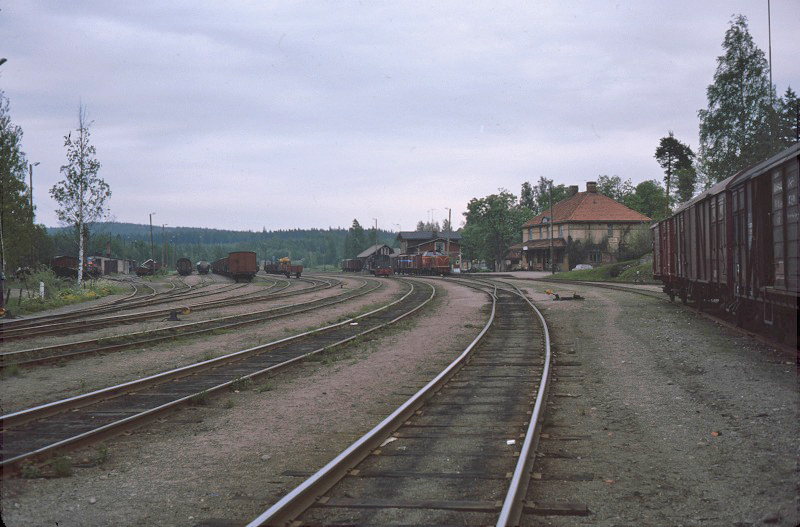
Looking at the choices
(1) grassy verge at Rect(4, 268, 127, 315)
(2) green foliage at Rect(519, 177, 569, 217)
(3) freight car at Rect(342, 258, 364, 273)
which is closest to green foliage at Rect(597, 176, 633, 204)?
(2) green foliage at Rect(519, 177, 569, 217)

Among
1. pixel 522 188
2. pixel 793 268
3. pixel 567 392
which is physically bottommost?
pixel 567 392

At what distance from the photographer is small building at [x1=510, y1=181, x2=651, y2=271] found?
7581 cm

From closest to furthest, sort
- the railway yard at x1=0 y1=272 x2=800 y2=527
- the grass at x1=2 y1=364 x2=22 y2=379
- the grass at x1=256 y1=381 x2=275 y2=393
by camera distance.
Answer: the railway yard at x1=0 y1=272 x2=800 y2=527
the grass at x1=256 y1=381 x2=275 y2=393
the grass at x1=2 y1=364 x2=22 y2=379

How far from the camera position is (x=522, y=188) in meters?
143

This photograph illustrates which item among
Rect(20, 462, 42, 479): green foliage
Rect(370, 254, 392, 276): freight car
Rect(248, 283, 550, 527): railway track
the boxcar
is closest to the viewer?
Rect(248, 283, 550, 527): railway track

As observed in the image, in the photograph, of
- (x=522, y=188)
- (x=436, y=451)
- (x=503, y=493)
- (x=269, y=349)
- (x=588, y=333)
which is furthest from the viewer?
(x=522, y=188)

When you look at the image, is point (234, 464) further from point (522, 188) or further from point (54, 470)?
point (522, 188)

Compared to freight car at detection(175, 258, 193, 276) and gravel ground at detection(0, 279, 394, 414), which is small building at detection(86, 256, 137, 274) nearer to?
freight car at detection(175, 258, 193, 276)

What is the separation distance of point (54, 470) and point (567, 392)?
6386mm

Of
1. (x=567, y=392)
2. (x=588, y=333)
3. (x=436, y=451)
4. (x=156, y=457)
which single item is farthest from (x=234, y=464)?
(x=588, y=333)

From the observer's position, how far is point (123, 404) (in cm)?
842

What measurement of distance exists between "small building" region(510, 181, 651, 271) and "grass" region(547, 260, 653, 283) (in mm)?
23224

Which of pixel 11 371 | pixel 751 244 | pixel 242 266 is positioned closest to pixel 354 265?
pixel 242 266

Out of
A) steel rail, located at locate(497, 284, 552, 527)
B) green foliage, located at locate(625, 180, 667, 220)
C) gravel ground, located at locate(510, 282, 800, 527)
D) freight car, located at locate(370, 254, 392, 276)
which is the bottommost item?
gravel ground, located at locate(510, 282, 800, 527)
